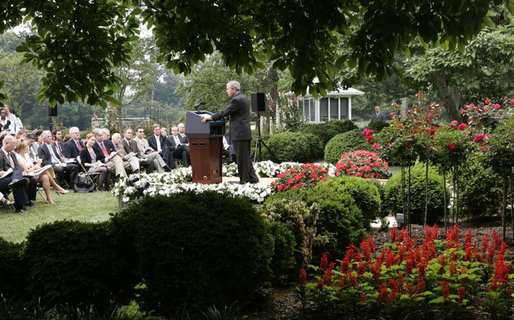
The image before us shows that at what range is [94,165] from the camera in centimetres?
1368

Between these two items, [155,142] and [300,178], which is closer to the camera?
[300,178]

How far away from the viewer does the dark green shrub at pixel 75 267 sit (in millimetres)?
3703

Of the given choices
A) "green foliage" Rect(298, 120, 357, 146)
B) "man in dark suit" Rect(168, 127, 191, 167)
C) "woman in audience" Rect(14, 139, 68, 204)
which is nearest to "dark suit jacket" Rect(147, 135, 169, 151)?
"man in dark suit" Rect(168, 127, 191, 167)

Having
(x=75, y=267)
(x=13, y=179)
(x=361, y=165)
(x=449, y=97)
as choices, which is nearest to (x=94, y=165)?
(x=13, y=179)

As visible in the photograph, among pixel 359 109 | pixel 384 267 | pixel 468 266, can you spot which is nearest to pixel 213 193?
pixel 384 267

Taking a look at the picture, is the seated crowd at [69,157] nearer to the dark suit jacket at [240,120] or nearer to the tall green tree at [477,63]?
the dark suit jacket at [240,120]

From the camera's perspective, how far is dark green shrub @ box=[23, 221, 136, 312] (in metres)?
3.70

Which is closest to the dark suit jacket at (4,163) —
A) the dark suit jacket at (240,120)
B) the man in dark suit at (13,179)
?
the man in dark suit at (13,179)

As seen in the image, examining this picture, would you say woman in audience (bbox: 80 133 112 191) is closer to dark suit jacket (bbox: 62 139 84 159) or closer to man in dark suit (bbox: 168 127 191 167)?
dark suit jacket (bbox: 62 139 84 159)

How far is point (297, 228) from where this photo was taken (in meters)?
5.03

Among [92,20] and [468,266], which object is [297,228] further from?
[92,20]

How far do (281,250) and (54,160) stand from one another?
10.7 m

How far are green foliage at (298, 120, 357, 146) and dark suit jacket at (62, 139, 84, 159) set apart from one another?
34.3 ft

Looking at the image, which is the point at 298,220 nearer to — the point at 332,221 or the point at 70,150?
the point at 332,221
